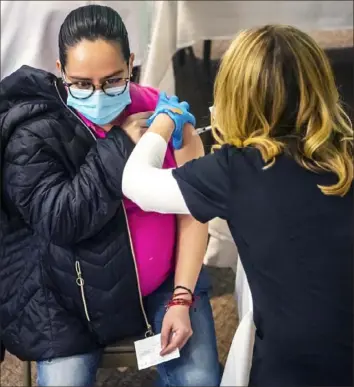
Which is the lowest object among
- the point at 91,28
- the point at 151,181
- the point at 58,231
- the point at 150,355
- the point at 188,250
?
the point at 150,355

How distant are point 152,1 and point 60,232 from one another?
988 mm

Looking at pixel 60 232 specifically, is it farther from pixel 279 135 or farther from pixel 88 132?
pixel 279 135

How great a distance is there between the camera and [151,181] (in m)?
0.90

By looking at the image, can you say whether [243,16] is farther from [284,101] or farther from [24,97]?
[284,101]

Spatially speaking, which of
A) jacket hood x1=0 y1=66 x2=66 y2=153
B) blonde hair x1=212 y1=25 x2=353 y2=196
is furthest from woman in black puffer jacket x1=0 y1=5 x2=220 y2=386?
blonde hair x1=212 y1=25 x2=353 y2=196

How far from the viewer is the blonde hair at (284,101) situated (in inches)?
34.1

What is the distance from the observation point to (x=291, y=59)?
0.87 m

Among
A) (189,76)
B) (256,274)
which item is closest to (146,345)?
(256,274)

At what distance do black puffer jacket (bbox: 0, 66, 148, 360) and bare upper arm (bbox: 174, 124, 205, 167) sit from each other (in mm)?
110

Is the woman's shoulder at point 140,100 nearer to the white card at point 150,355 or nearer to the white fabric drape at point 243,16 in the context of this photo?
the white card at point 150,355

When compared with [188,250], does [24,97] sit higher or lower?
higher

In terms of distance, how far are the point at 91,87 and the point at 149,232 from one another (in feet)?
0.82

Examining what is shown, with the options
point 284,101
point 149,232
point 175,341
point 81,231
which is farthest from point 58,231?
point 284,101

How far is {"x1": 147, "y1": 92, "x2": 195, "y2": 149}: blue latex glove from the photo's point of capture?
101 centimetres
